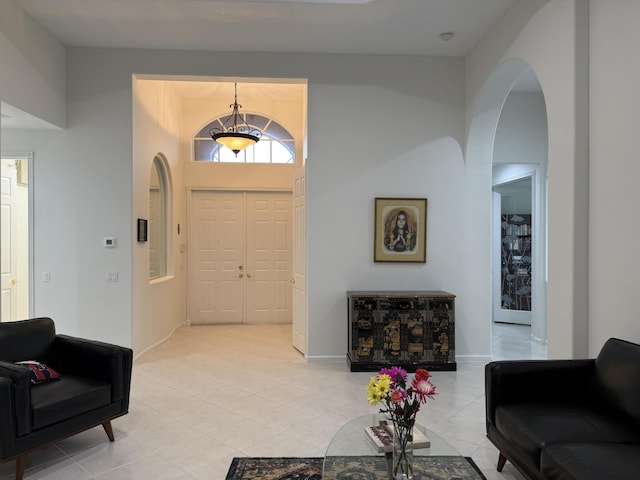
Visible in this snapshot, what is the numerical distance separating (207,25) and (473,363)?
4.73 meters

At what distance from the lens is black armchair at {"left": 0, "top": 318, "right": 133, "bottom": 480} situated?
2.47 metres

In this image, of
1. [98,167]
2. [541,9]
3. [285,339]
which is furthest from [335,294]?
[541,9]

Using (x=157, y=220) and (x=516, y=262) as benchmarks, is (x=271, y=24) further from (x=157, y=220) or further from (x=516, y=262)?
(x=516, y=262)

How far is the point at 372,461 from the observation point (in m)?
2.11

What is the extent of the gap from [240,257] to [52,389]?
4523 millimetres

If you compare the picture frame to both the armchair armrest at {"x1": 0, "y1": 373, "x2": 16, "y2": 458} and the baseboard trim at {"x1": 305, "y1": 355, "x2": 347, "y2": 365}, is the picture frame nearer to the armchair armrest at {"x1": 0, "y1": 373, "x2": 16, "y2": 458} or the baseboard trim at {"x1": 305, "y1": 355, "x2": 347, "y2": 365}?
the baseboard trim at {"x1": 305, "y1": 355, "x2": 347, "y2": 365}

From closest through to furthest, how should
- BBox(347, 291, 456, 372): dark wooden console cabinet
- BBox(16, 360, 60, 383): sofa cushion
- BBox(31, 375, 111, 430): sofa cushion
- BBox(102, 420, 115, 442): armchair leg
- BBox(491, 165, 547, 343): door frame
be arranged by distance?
BBox(31, 375, 111, 430): sofa cushion
BBox(16, 360, 60, 383): sofa cushion
BBox(102, 420, 115, 442): armchair leg
BBox(347, 291, 456, 372): dark wooden console cabinet
BBox(491, 165, 547, 343): door frame

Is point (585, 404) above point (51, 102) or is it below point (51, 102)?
below

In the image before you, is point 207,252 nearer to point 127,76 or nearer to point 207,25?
point 127,76

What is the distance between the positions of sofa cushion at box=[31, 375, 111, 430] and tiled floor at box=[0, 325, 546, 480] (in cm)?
33

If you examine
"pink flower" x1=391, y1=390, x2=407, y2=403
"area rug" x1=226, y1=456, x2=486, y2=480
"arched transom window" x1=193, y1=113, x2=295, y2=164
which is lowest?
"area rug" x1=226, y1=456, x2=486, y2=480

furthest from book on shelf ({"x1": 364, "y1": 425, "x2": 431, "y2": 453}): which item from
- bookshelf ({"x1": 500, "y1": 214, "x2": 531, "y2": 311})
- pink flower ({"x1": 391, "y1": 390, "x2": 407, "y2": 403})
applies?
bookshelf ({"x1": 500, "y1": 214, "x2": 531, "y2": 311})

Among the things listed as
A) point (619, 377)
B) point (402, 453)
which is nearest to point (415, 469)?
point (402, 453)

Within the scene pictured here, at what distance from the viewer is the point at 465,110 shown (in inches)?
204
